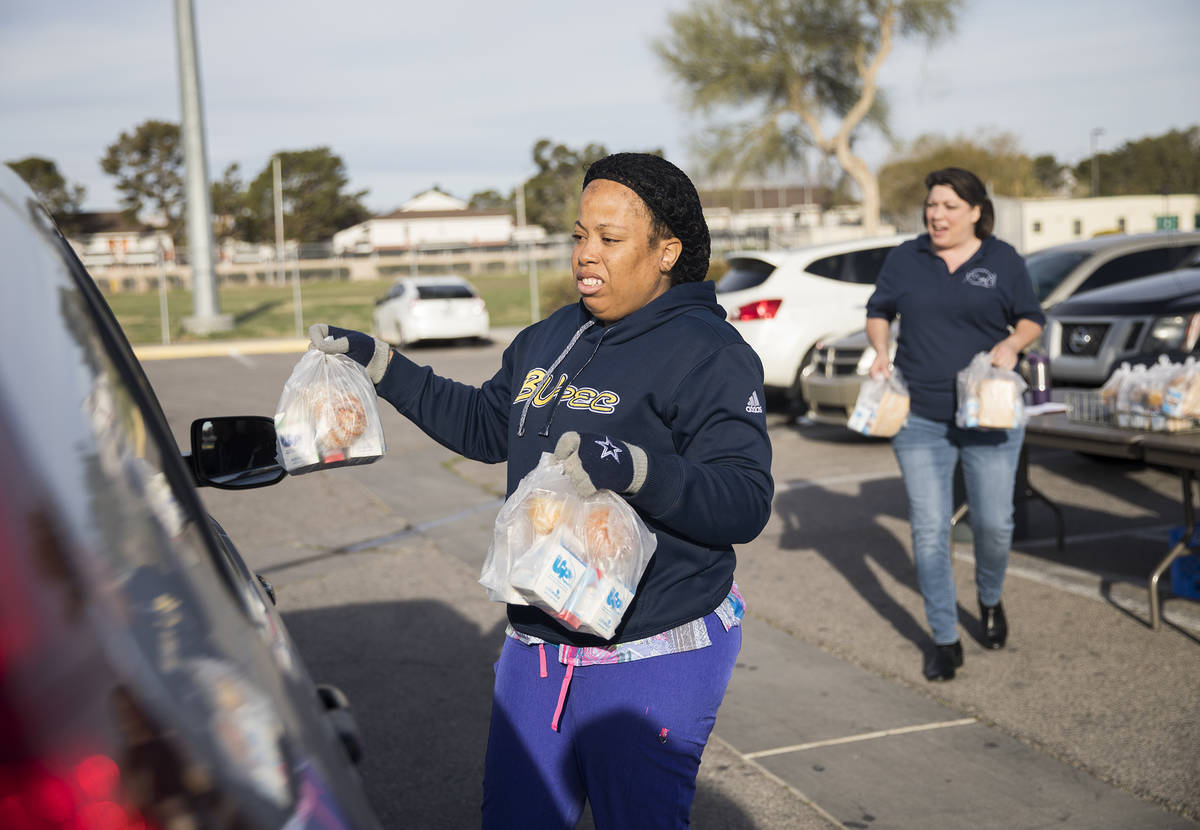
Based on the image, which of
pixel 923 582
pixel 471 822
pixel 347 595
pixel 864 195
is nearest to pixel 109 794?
pixel 471 822

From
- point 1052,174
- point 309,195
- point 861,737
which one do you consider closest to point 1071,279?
point 861,737

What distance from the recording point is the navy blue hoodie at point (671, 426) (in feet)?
7.33

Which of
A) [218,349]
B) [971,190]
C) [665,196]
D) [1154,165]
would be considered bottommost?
[218,349]

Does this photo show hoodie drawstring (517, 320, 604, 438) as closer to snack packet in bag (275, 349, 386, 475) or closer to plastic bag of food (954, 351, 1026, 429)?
snack packet in bag (275, 349, 386, 475)

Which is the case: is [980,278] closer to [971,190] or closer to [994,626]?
[971,190]

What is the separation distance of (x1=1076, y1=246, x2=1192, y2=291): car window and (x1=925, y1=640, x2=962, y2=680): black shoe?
20.4 feet

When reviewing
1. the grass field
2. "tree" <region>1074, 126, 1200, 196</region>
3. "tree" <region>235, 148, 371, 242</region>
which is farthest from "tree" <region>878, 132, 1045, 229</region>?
"tree" <region>235, 148, 371, 242</region>

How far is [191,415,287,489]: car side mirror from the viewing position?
8.64 feet

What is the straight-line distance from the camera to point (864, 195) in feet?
115

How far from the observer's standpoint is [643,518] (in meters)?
2.40

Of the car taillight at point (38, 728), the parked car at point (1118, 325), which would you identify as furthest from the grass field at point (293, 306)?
the car taillight at point (38, 728)

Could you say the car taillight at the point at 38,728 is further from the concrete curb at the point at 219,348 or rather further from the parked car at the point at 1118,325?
the concrete curb at the point at 219,348

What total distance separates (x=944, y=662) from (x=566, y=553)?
10.8ft

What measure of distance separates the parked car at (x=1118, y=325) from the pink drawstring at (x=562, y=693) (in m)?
5.83
